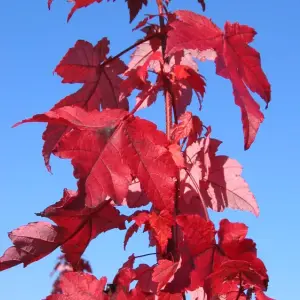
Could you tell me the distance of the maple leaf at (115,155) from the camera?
3.59 feet

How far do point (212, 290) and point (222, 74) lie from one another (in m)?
0.41

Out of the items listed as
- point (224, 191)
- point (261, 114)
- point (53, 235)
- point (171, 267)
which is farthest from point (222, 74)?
point (53, 235)

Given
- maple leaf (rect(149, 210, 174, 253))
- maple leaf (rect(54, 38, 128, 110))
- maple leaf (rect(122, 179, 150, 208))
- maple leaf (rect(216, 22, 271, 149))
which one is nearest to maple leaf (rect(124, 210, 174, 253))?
maple leaf (rect(149, 210, 174, 253))

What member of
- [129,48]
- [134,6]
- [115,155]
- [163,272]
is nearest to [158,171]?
[115,155]

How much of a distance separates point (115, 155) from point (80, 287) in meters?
0.28

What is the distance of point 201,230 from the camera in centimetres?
115

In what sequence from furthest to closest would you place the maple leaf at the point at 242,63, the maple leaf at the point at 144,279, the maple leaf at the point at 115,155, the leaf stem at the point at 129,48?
the leaf stem at the point at 129,48 → the maple leaf at the point at 144,279 → the maple leaf at the point at 242,63 → the maple leaf at the point at 115,155

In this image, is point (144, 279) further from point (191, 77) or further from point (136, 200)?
point (191, 77)

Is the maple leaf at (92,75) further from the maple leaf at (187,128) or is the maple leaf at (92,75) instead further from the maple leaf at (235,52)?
the maple leaf at (235,52)

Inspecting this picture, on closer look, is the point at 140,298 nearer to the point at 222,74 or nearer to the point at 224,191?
the point at 224,191

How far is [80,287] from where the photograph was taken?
3.98ft

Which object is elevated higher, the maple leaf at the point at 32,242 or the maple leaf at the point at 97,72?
the maple leaf at the point at 97,72

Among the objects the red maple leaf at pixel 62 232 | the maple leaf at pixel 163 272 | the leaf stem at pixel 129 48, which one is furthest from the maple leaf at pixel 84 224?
the leaf stem at pixel 129 48

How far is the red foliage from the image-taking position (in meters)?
1.11
